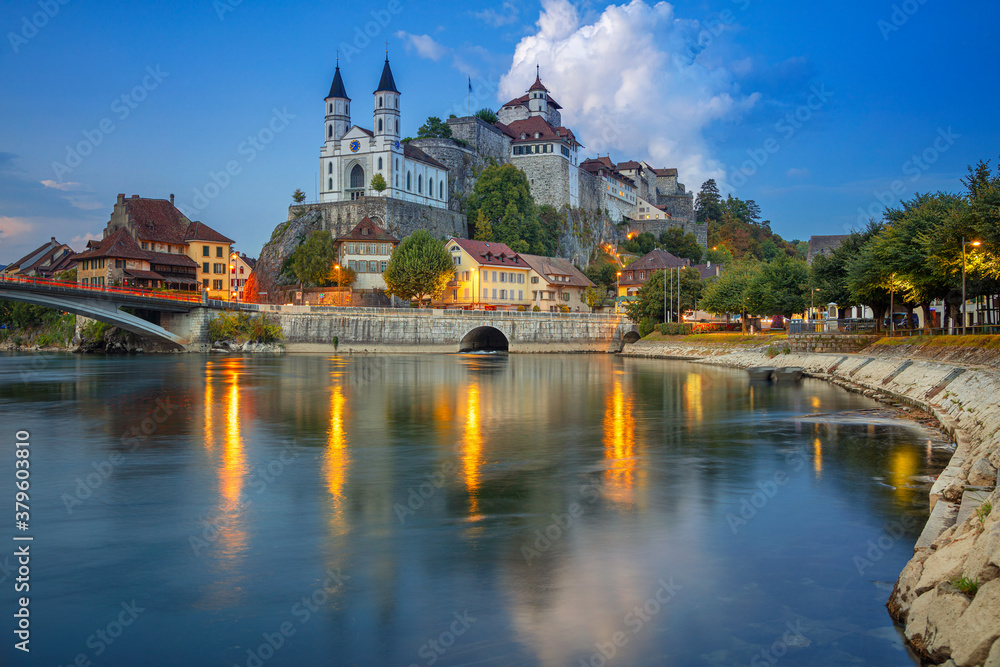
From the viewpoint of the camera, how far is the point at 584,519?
48.3 feet

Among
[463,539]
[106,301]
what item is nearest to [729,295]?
[106,301]

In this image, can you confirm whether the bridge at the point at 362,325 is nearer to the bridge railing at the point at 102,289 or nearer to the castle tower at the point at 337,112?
the bridge railing at the point at 102,289

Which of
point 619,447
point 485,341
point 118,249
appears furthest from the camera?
point 485,341

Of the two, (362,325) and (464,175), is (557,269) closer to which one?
(464,175)

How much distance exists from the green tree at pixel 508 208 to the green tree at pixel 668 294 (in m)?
26.4

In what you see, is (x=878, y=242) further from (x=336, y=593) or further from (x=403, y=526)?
(x=336, y=593)

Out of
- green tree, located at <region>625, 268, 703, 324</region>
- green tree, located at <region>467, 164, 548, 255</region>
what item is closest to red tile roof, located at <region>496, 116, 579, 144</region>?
green tree, located at <region>467, 164, 548, 255</region>

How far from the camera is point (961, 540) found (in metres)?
9.34

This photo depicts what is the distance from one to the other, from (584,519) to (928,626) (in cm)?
700

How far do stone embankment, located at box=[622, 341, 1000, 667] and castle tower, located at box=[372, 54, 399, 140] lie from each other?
83579mm

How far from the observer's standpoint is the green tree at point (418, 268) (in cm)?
8412

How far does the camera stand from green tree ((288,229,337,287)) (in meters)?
90.1

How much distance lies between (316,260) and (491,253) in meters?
21.9

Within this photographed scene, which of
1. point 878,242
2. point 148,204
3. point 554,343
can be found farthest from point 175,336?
point 878,242
